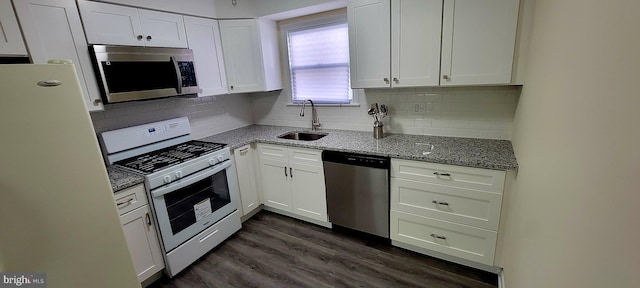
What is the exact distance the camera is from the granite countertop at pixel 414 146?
1878 millimetres

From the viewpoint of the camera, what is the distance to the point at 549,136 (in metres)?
1.05

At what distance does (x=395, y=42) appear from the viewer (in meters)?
2.21

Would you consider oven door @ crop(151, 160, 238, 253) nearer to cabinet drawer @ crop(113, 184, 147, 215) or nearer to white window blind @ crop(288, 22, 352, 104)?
cabinet drawer @ crop(113, 184, 147, 215)

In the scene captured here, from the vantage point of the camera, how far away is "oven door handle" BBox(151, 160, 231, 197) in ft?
6.61

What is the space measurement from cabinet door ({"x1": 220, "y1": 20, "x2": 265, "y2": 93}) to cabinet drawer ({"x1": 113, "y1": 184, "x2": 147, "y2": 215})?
1.46 m

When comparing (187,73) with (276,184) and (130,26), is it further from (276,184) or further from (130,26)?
(276,184)

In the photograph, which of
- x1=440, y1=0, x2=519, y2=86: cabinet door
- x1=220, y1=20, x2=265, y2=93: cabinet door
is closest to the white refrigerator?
x1=220, y1=20, x2=265, y2=93: cabinet door

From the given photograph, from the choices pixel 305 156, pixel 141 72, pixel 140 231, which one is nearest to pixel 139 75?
pixel 141 72

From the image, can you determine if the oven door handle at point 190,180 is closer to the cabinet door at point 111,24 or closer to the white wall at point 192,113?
the white wall at point 192,113

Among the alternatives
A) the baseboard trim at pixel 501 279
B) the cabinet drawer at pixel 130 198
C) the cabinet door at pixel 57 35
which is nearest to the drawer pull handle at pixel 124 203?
the cabinet drawer at pixel 130 198

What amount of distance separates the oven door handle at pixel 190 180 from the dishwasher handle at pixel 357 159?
0.96 metres

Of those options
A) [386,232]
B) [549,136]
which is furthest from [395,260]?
[549,136]

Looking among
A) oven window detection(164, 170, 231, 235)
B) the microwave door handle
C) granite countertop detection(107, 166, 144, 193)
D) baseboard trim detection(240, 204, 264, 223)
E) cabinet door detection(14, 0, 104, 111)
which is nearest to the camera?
cabinet door detection(14, 0, 104, 111)

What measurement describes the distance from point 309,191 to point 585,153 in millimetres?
2215
